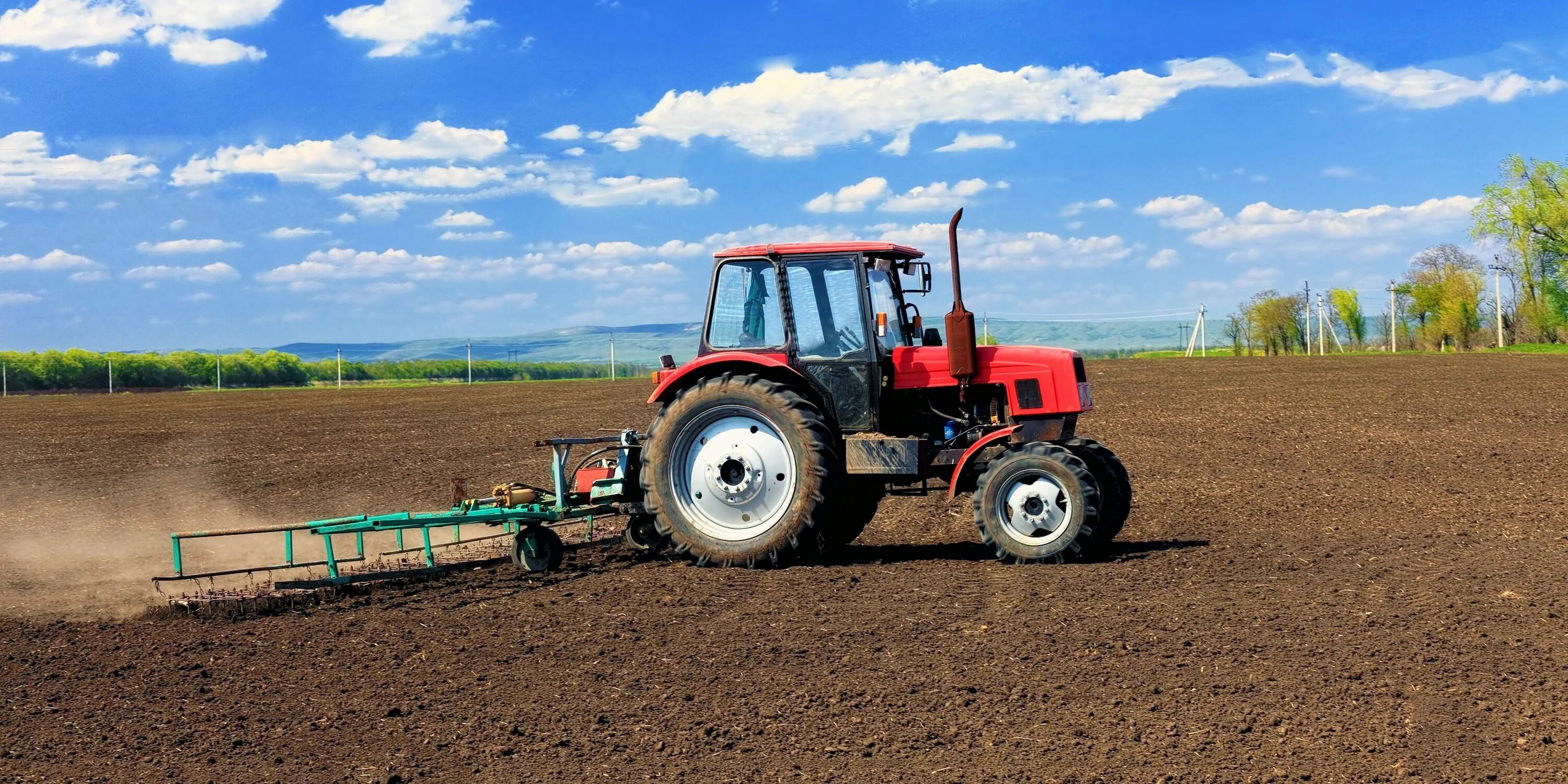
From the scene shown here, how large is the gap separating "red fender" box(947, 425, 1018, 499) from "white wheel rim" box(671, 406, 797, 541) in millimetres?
1157

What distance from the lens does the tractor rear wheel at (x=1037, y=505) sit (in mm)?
8742

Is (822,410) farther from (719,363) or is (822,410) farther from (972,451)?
(972,451)

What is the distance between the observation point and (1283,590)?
8.06 metres

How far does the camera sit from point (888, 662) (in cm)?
652

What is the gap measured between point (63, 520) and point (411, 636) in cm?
885

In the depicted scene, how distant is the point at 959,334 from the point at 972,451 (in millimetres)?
831

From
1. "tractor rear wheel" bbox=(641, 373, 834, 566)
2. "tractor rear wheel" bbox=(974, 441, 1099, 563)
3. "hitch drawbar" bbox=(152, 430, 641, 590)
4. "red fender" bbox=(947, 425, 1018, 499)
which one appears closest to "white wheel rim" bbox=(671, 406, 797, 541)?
"tractor rear wheel" bbox=(641, 373, 834, 566)

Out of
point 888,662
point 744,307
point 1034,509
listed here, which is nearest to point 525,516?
point 744,307

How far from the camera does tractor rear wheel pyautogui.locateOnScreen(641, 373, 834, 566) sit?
905cm

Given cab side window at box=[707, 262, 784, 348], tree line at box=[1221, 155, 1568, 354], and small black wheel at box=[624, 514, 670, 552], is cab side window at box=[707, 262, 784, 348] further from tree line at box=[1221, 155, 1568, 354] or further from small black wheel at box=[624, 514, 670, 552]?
tree line at box=[1221, 155, 1568, 354]

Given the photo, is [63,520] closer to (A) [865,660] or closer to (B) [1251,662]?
(A) [865,660]

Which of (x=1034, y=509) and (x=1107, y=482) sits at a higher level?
(x=1107, y=482)

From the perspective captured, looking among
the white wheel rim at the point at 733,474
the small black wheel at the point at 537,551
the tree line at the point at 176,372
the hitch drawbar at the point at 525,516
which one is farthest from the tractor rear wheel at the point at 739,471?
Result: the tree line at the point at 176,372

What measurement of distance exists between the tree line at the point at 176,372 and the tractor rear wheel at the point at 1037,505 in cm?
6358
